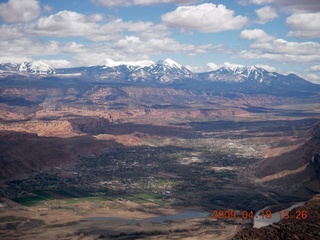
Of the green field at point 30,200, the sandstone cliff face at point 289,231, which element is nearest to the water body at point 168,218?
the green field at point 30,200

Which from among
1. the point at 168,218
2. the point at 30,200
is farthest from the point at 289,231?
the point at 30,200

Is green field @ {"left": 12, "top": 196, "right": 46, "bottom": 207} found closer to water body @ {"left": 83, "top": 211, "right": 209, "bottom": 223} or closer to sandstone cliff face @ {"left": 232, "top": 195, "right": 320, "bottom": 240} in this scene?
water body @ {"left": 83, "top": 211, "right": 209, "bottom": 223}

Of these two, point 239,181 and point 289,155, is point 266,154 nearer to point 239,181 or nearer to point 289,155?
point 289,155

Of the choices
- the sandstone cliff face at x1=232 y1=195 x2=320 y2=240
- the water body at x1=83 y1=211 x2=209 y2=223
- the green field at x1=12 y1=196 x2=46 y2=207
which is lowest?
the water body at x1=83 y1=211 x2=209 y2=223
